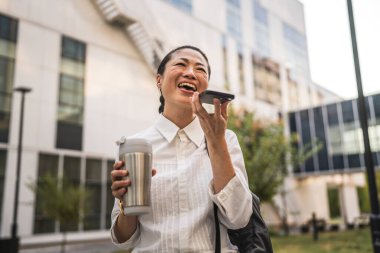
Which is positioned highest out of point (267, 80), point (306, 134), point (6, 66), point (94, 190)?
point (267, 80)

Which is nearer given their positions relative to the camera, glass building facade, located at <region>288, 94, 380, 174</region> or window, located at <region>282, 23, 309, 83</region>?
glass building facade, located at <region>288, 94, 380, 174</region>

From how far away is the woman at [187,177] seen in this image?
1.44 metres

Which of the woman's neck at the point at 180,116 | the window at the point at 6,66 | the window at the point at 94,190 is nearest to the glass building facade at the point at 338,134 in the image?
the window at the point at 94,190

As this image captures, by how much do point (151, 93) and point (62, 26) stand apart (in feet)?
20.5

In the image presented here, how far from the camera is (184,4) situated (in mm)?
25547

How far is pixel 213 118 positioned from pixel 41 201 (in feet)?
50.2

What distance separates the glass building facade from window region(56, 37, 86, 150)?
16849 millimetres

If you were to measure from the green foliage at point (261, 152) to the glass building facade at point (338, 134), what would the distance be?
10.4 m

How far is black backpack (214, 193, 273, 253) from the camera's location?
1.50m

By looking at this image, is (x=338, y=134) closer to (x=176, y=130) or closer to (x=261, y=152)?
(x=261, y=152)

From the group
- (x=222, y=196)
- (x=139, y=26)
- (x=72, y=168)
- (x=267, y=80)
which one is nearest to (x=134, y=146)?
(x=222, y=196)

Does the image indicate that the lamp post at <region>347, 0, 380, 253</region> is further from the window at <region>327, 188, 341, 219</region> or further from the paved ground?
the window at <region>327, 188, 341, 219</region>

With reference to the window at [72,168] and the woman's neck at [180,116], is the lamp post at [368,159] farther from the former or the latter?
the window at [72,168]

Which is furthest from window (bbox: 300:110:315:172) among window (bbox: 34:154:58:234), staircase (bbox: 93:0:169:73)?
window (bbox: 34:154:58:234)
